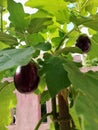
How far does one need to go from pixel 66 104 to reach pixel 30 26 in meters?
0.10

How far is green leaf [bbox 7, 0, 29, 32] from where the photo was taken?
1.19 feet

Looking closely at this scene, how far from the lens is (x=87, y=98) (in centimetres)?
22

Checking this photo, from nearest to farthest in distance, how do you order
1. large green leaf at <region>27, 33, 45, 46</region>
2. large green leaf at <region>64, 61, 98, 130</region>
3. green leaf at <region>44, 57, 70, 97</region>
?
large green leaf at <region>64, 61, 98, 130</region> < green leaf at <region>44, 57, 70, 97</region> < large green leaf at <region>27, 33, 45, 46</region>

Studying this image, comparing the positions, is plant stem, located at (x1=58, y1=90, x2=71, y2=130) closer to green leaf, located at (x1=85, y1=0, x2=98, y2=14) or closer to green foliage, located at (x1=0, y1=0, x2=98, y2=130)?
green foliage, located at (x1=0, y1=0, x2=98, y2=130)

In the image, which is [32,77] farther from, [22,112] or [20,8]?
[22,112]

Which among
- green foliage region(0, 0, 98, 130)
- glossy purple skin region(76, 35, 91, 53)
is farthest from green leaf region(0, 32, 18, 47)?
glossy purple skin region(76, 35, 91, 53)

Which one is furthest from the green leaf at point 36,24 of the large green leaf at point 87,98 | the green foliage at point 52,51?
the large green leaf at point 87,98

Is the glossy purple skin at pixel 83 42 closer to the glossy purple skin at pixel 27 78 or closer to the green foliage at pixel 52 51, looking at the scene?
the green foliage at pixel 52 51

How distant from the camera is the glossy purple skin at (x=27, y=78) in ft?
1.06

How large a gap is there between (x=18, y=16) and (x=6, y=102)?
15 centimetres

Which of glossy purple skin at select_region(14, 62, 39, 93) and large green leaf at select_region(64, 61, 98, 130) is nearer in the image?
large green leaf at select_region(64, 61, 98, 130)

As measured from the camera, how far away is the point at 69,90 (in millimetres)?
424

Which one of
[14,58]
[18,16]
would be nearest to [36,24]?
[18,16]

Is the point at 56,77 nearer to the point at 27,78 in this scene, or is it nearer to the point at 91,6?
the point at 27,78
